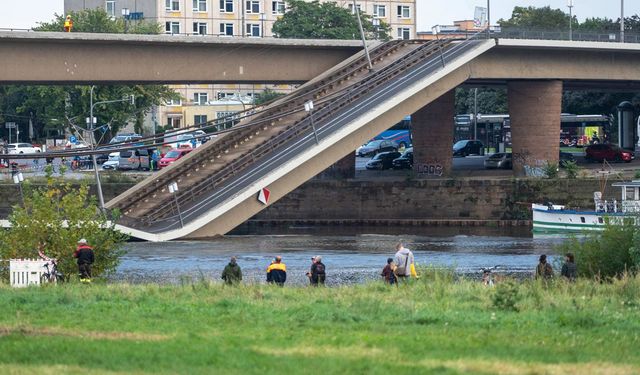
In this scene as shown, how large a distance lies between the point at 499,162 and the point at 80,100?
131ft

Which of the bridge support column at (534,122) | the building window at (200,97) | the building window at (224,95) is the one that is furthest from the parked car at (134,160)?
the building window at (200,97)

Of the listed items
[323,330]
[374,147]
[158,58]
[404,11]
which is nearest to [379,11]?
[404,11]

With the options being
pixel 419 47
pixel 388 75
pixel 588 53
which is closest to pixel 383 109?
pixel 388 75

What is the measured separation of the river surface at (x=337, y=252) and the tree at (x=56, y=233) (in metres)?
2.91

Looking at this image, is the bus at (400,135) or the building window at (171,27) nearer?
the bus at (400,135)

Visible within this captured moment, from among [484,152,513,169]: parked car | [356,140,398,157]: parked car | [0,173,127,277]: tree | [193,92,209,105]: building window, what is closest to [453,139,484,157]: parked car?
[356,140,398,157]: parked car

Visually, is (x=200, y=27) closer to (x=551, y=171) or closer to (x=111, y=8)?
(x=111, y=8)

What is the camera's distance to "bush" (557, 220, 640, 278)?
1523 inches

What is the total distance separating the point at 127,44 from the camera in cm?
6178

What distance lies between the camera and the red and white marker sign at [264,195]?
57.4 meters

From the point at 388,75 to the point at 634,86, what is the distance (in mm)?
33130

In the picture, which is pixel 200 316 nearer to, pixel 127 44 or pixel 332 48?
pixel 127 44

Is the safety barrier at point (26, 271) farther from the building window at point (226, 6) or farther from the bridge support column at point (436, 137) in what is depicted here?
the building window at point (226, 6)

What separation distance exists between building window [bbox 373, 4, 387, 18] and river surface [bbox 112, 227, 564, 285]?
83033 mm
